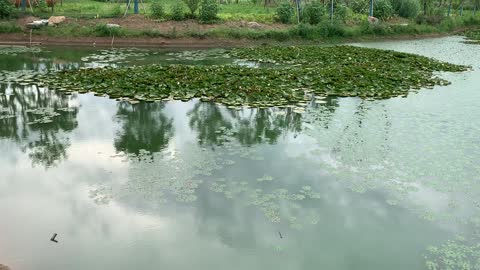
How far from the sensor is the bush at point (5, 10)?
1812 cm

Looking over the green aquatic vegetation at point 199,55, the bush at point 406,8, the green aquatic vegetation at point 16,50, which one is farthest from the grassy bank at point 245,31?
the bush at point 406,8

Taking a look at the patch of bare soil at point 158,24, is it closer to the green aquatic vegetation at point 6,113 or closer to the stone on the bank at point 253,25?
the stone on the bank at point 253,25

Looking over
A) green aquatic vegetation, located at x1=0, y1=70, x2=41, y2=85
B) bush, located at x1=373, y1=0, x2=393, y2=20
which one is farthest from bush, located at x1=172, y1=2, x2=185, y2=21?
bush, located at x1=373, y1=0, x2=393, y2=20

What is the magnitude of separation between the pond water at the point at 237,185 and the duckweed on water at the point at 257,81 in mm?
500

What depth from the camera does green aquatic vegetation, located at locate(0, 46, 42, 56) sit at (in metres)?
15.1

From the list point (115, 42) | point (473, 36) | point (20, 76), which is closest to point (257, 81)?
point (20, 76)

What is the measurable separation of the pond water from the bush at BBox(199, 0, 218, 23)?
1112 cm

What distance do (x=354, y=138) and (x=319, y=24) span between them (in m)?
13.8

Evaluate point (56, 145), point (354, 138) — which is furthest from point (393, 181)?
point (56, 145)

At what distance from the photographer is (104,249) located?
414cm

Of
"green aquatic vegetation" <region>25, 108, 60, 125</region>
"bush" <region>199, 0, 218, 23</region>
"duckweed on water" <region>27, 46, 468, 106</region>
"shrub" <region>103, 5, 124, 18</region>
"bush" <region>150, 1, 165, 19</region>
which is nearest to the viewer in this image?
"green aquatic vegetation" <region>25, 108, 60, 125</region>

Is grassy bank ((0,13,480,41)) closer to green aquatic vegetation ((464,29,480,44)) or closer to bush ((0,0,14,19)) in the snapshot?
bush ((0,0,14,19))

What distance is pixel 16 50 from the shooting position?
614 inches

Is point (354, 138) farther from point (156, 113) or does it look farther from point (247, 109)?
point (156, 113)
